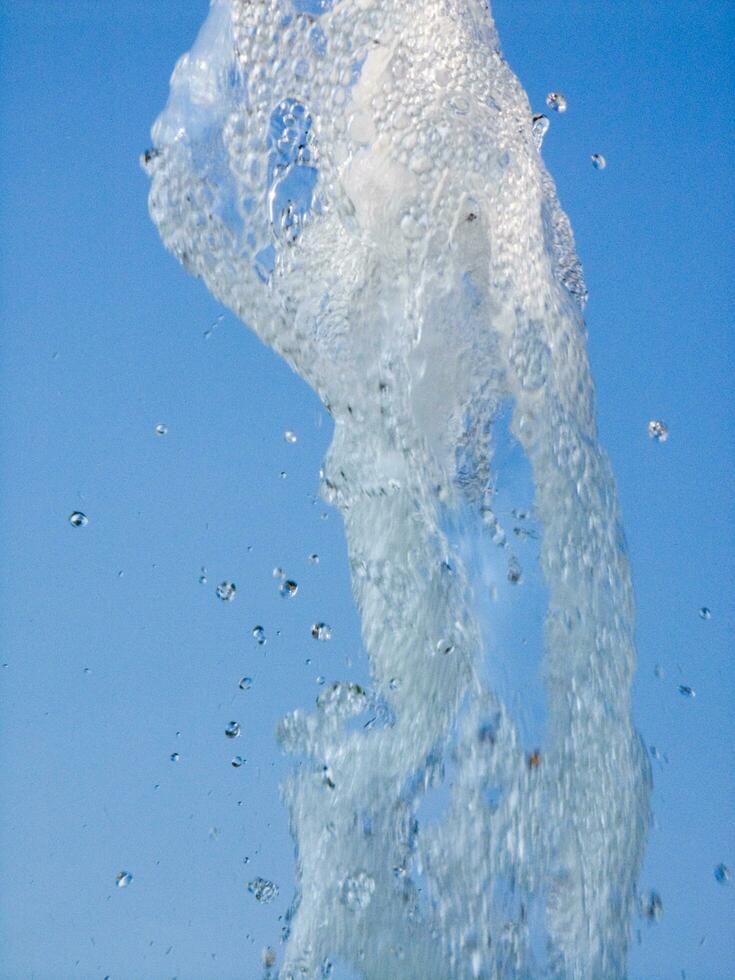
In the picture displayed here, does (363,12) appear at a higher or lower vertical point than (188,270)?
higher

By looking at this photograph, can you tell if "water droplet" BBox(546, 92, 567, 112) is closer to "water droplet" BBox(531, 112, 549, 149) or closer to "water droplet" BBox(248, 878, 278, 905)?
"water droplet" BBox(531, 112, 549, 149)

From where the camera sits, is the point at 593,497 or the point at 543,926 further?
the point at 593,497

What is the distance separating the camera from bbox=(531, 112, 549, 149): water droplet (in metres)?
3.08

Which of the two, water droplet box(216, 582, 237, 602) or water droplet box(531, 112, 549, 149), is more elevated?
water droplet box(531, 112, 549, 149)

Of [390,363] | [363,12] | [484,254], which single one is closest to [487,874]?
[390,363]

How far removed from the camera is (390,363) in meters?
2.88

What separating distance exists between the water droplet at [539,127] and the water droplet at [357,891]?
1.62 m

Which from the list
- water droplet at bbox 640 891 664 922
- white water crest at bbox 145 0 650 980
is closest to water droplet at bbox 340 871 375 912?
white water crest at bbox 145 0 650 980

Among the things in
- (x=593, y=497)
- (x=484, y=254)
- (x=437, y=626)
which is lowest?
(x=437, y=626)

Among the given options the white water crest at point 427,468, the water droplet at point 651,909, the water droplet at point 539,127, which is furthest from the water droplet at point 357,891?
the water droplet at point 539,127

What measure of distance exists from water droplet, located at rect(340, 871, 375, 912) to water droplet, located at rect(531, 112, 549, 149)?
1.62 metres

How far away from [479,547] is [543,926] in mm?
756

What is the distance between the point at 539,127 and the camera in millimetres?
3096

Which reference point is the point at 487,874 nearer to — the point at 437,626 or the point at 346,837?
the point at 346,837
